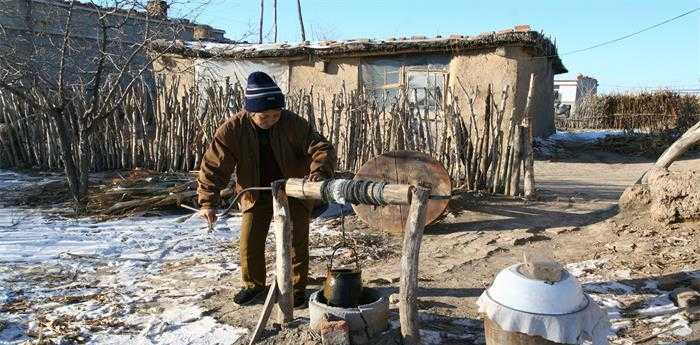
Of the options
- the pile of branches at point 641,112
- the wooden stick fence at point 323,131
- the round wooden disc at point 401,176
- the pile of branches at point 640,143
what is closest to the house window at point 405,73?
the wooden stick fence at point 323,131

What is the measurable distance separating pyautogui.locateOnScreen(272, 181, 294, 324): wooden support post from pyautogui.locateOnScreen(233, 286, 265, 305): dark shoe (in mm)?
587

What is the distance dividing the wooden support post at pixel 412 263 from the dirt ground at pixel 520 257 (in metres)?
0.49

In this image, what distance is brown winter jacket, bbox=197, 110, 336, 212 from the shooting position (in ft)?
11.5

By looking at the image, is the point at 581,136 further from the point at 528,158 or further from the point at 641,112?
the point at 528,158

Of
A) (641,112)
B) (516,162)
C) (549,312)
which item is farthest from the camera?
(641,112)

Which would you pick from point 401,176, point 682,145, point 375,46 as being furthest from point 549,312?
point 375,46

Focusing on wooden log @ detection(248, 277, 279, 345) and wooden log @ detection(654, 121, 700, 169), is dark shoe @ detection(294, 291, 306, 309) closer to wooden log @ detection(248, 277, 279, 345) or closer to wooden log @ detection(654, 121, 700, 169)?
wooden log @ detection(248, 277, 279, 345)

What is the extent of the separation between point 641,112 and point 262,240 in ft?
54.7

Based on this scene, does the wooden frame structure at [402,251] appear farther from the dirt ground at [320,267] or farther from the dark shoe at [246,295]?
the dark shoe at [246,295]

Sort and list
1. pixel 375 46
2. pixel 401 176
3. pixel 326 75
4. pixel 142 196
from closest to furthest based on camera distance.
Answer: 1. pixel 401 176
2. pixel 142 196
3. pixel 375 46
4. pixel 326 75

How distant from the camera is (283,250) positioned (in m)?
3.14

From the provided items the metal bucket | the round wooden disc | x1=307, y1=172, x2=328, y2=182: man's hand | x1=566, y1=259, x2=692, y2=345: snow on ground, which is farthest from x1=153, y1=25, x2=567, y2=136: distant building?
the metal bucket

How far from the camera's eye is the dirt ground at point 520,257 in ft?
10.8

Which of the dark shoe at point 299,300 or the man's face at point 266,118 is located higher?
the man's face at point 266,118
